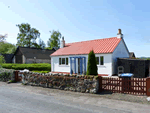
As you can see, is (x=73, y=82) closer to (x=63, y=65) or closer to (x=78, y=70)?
(x=78, y=70)

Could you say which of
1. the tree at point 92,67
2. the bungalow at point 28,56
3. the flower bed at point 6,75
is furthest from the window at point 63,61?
the bungalow at point 28,56

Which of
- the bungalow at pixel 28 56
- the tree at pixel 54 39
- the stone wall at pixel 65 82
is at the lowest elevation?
the stone wall at pixel 65 82

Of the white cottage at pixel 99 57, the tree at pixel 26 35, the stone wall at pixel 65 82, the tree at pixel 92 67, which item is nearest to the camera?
the stone wall at pixel 65 82

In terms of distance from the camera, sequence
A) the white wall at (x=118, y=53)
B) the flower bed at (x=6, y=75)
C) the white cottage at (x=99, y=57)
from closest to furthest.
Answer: the flower bed at (x=6, y=75)
the white cottage at (x=99, y=57)
the white wall at (x=118, y=53)

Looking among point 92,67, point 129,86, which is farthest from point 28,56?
point 129,86

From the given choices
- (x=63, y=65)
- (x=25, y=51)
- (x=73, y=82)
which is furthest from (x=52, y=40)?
(x=73, y=82)

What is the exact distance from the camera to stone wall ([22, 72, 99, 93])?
900 cm

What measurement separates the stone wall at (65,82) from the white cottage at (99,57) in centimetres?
764

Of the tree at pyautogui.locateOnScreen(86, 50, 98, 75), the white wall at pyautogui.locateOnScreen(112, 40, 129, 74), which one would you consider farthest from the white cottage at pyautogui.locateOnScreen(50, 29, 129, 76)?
the tree at pyautogui.locateOnScreen(86, 50, 98, 75)

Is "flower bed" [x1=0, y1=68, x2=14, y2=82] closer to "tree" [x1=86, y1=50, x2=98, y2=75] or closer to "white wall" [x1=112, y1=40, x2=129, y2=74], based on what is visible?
"tree" [x1=86, y1=50, x2=98, y2=75]

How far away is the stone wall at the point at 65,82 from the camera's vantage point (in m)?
9.00

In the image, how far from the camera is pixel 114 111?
225 inches

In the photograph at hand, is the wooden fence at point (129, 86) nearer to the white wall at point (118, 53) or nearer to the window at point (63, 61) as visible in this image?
the white wall at point (118, 53)

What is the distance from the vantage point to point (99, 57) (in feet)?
56.3
